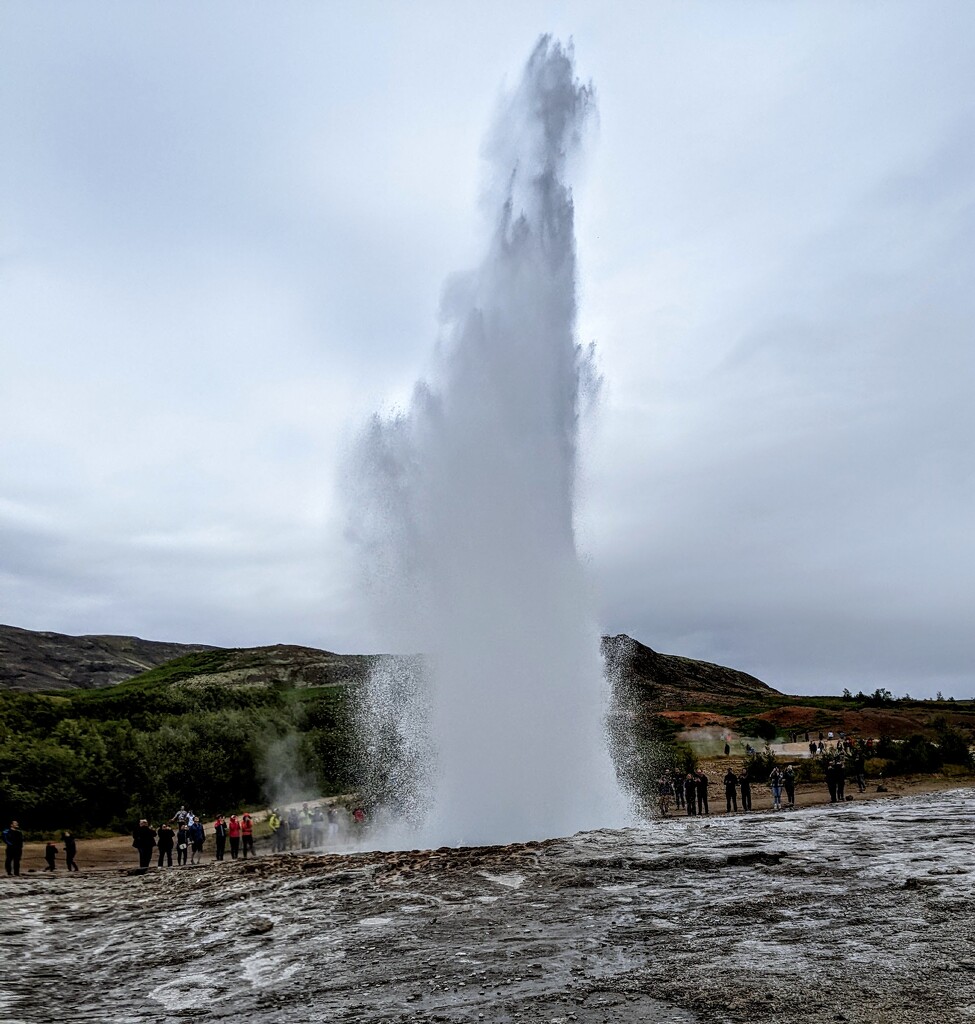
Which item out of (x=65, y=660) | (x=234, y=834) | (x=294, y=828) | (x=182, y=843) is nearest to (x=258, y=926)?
(x=182, y=843)

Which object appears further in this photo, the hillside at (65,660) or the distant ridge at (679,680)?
the hillside at (65,660)

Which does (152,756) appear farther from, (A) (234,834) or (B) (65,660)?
(B) (65,660)

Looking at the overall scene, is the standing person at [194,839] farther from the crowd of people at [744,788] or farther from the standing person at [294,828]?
the crowd of people at [744,788]

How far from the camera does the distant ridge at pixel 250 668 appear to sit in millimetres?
94938

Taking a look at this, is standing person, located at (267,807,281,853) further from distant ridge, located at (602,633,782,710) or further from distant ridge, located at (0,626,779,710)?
distant ridge, located at (602,633,782,710)

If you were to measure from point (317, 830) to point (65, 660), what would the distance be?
120439mm

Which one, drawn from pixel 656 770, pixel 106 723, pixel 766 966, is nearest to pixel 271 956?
pixel 766 966

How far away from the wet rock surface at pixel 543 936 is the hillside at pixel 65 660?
375 feet

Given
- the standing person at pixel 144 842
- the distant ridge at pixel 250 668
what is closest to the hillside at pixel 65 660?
the distant ridge at pixel 250 668

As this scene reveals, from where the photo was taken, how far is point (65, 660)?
137125mm

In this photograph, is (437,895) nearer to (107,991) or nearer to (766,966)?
(107,991)

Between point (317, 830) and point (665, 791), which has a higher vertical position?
point (665, 791)

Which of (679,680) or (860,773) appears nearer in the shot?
(860,773)

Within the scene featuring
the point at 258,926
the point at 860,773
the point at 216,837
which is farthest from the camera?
the point at 860,773
